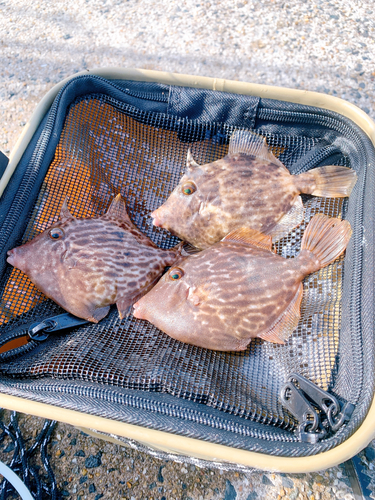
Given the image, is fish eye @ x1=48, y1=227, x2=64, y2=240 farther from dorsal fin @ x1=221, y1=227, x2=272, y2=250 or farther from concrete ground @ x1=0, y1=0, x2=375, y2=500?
concrete ground @ x1=0, y1=0, x2=375, y2=500

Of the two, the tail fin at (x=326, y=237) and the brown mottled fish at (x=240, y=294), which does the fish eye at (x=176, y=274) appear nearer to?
the brown mottled fish at (x=240, y=294)

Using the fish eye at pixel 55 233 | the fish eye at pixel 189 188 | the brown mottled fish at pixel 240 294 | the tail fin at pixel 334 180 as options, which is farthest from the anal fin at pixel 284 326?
the fish eye at pixel 55 233

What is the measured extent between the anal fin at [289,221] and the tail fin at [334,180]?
138 millimetres

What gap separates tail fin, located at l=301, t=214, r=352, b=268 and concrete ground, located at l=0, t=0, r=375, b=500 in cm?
172

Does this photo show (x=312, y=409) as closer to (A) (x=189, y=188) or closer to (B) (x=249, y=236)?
(B) (x=249, y=236)

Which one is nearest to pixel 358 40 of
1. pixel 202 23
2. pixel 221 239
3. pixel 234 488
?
pixel 202 23

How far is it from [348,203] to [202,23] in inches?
111

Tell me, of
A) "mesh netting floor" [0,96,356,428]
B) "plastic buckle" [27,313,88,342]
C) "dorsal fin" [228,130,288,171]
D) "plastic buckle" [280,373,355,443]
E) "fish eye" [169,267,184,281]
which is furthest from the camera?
"dorsal fin" [228,130,288,171]

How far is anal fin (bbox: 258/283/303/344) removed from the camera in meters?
2.16

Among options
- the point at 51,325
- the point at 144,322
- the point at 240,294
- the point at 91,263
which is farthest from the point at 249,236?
the point at 51,325

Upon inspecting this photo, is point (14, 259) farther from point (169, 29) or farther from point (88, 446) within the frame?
point (169, 29)

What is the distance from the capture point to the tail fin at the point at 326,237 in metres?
2.18

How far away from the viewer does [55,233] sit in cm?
229

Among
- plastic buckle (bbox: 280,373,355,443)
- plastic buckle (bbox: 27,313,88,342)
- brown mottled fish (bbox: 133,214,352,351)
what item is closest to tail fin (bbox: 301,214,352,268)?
brown mottled fish (bbox: 133,214,352,351)
